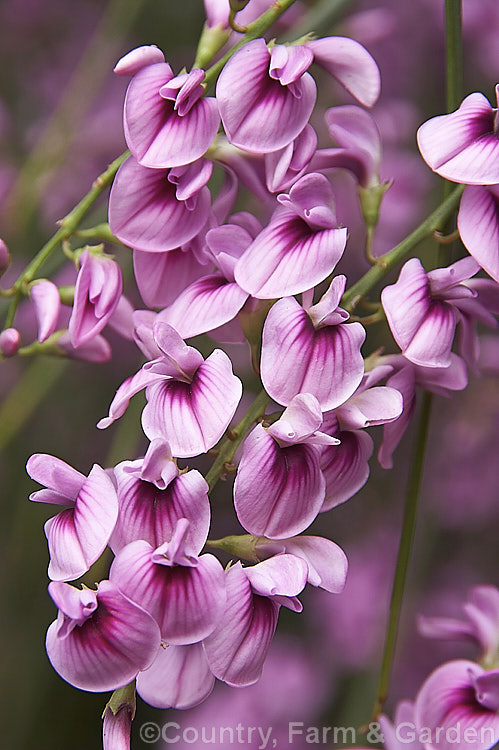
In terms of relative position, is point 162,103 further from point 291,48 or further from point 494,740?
point 494,740

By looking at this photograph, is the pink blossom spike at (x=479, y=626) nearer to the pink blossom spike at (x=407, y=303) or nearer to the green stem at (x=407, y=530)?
the green stem at (x=407, y=530)

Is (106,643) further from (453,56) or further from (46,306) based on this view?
(453,56)

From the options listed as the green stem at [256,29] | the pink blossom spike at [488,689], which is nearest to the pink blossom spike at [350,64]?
the green stem at [256,29]

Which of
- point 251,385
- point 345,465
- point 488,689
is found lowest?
point 251,385

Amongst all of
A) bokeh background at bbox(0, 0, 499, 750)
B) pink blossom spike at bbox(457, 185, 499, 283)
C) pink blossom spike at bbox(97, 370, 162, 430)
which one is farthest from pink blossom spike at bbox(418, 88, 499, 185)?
bokeh background at bbox(0, 0, 499, 750)

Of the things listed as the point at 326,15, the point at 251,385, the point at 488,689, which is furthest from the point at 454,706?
the point at 251,385

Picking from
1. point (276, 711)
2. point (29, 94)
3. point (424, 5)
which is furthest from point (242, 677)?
point (29, 94)
